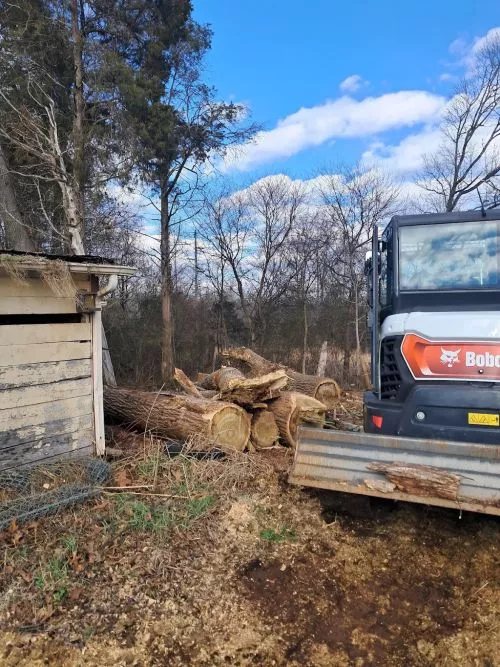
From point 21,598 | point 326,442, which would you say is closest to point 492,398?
point 326,442

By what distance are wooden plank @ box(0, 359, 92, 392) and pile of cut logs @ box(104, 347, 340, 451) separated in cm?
147

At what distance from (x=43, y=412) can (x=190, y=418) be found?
1938 millimetres

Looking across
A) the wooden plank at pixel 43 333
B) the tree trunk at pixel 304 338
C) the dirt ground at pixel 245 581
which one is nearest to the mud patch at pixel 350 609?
the dirt ground at pixel 245 581

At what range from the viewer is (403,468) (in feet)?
12.1

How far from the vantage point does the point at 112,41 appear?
14141 millimetres

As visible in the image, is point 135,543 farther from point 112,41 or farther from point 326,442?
point 112,41

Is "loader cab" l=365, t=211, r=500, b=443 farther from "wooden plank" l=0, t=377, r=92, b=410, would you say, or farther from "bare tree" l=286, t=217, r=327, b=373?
"bare tree" l=286, t=217, r=327, b=373

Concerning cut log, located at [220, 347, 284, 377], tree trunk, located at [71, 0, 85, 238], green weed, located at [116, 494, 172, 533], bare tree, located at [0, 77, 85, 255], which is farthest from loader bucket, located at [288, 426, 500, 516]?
tree trunk, located at [71, 0, 85, 238]

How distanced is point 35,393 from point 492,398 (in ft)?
15.3

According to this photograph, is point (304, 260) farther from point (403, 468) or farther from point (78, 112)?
point (403, 468)

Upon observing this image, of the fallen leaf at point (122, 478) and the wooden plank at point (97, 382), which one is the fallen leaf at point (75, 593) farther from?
the wooden plank at point (97, 382)

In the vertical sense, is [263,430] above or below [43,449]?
below

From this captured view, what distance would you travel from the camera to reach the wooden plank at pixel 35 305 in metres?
4.86

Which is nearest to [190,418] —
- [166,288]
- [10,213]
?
[10,213]
